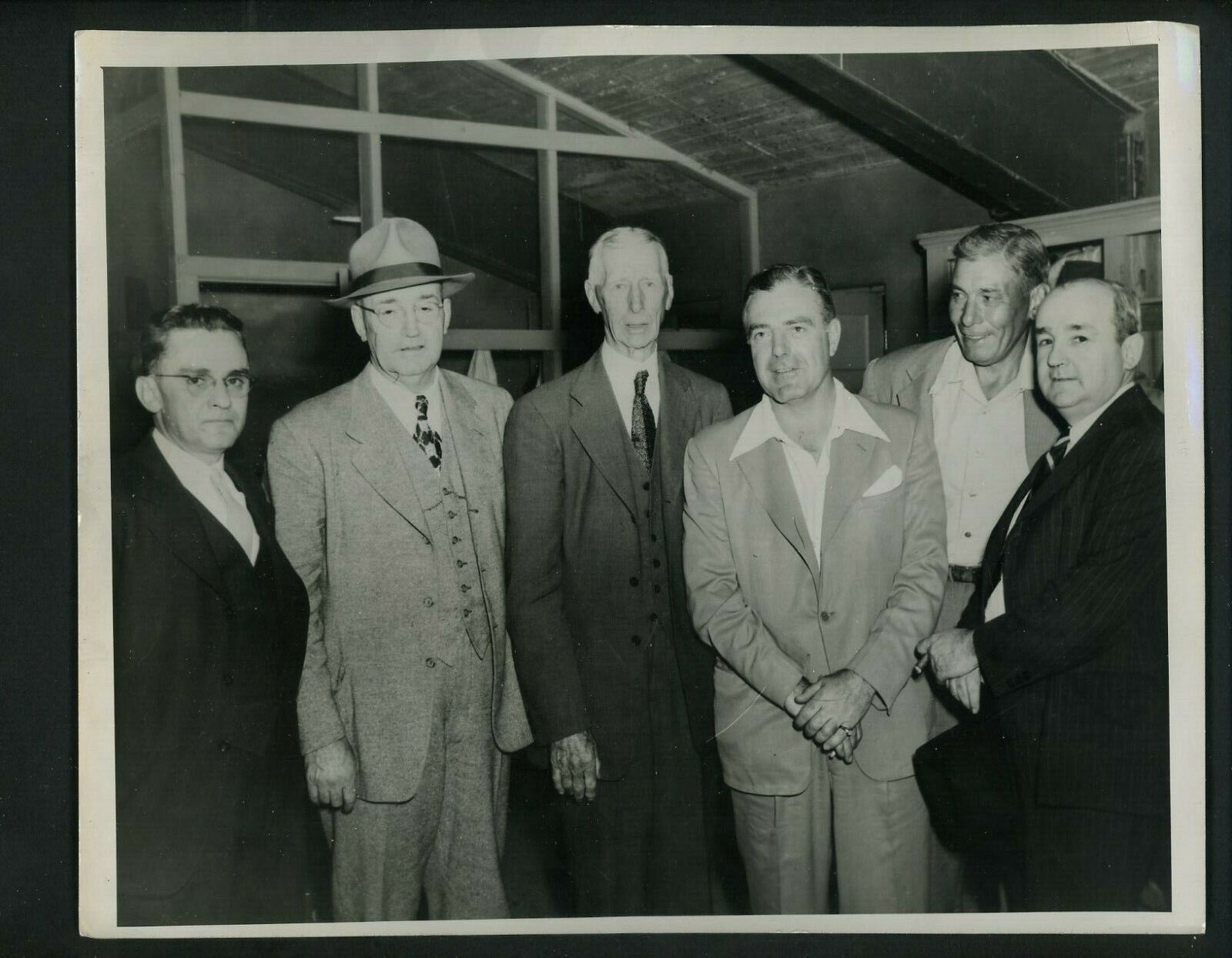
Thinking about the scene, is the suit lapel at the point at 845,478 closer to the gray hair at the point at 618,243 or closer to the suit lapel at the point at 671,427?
the suit lapel at the point at 671,427

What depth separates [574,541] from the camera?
192 cm

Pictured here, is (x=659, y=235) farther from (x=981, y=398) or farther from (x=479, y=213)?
(x=981, y=398)

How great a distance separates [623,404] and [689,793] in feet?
2.64

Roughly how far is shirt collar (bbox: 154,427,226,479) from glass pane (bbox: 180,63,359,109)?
704mm

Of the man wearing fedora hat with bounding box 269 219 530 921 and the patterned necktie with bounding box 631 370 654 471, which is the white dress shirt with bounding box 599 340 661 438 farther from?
the man wearing fedora hat with bounding box 269 219 530 921

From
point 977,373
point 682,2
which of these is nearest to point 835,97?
point 682,2

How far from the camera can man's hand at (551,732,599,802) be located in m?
1.93

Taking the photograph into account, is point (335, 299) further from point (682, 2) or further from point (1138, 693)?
point (1138, 693)

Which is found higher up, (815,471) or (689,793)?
(815,471)

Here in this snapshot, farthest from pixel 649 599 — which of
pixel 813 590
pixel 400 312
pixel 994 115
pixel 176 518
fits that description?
pixel 994 115

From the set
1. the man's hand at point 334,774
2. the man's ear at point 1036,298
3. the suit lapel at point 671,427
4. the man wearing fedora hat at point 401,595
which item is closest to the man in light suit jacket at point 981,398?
the man's ear at point 1036,298

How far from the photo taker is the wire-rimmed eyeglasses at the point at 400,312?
6.24 ft

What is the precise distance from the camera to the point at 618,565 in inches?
75.5

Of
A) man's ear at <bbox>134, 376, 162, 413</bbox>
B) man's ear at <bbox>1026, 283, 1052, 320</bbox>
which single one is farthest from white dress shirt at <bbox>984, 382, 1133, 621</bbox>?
man's ear at <bbox>134, 376, 162, 413</bbox>
